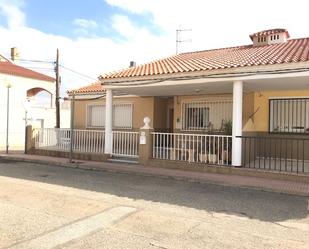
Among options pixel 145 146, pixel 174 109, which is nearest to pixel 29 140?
pixel 145 146

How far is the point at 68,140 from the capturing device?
15.9m

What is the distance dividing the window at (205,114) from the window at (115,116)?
2.97m

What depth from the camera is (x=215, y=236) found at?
17.7 ft

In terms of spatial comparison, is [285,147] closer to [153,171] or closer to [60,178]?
[153,171]

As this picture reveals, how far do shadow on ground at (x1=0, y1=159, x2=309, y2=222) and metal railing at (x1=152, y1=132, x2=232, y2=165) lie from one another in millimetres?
1865

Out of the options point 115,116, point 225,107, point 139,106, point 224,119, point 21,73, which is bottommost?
point 224,119

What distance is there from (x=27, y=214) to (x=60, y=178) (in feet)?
13.6

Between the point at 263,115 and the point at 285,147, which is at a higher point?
the point at 263,115

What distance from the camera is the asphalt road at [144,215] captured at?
5.16m

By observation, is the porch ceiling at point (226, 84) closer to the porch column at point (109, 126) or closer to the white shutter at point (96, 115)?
the porch column at point (109, 126)

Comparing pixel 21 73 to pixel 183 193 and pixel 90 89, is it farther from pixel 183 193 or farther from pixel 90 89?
pixel 183 193

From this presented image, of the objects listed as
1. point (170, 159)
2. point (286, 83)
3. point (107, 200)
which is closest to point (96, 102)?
point (170, 159)

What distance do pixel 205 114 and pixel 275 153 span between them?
14.8 ft

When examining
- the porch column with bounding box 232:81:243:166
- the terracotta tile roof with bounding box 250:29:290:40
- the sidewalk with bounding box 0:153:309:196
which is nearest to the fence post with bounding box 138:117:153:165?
the sidewalk with bounding box 0:153:309:196
